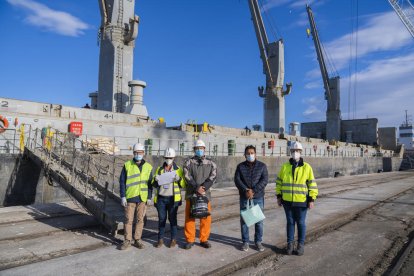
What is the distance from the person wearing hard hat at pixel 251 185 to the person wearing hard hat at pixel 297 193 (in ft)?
1.28

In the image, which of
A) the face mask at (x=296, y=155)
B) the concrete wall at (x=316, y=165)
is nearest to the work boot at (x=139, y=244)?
the face mask at (x=296, y=155)

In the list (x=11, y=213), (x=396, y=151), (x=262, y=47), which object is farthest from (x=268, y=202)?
(x=396, y=151)

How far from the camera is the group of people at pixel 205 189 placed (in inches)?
220

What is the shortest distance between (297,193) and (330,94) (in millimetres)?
55340

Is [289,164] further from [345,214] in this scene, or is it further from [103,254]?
[345,214]

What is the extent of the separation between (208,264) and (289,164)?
90.3 inches

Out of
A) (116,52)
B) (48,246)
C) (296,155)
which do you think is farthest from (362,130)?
(48,246)

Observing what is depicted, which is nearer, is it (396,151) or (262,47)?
(262,47)

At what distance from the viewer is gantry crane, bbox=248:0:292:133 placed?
40938 millimetres

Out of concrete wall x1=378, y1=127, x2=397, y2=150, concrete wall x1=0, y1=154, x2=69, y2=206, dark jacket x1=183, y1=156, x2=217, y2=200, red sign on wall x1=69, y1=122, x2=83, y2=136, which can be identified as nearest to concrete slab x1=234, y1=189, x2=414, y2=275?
dark jacket x1=183, y1=156, x2=217, y2=200

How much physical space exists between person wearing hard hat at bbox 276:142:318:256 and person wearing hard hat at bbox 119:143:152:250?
262 centimetres

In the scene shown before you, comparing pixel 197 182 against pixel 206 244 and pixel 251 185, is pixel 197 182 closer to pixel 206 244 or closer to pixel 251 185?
pixel 251 185

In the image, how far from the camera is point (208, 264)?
16.5ft

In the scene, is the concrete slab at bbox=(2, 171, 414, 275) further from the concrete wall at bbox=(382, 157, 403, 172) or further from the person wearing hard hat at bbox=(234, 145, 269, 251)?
the concrete wall at bbox=(382, 157, 403, 172)
